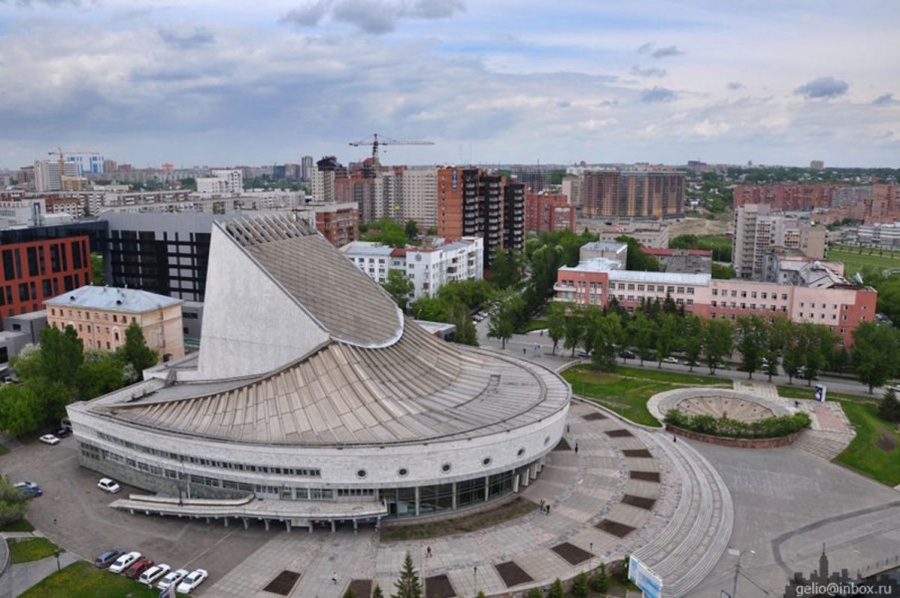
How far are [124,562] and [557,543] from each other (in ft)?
77.3

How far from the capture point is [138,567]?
3459cm

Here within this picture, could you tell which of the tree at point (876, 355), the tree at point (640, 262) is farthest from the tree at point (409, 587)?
the tree at point (640, 262)

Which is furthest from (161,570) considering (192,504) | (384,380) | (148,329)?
(148,329)

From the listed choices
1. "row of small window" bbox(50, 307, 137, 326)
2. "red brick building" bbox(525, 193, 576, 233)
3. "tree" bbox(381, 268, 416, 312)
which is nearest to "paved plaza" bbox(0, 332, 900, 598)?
"row of small window" bbox(50, 307, 137, 326)

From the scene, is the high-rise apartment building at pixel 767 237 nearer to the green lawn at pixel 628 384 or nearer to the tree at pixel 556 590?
the green lawn at pixel 628 384

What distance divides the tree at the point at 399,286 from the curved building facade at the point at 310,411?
138ft

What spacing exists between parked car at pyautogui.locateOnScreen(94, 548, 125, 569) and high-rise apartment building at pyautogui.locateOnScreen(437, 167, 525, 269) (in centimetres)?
9101

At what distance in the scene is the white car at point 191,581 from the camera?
3316 cm

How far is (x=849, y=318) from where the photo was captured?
7988cm

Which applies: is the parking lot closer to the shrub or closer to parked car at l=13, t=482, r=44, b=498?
parked car at l=13, t=482, r=44, b=498

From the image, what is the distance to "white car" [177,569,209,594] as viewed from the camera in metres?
33.2

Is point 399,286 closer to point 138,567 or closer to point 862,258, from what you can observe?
point 138,567

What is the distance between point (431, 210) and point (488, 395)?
144 m

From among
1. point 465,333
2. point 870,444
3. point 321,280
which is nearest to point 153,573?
point 321,280
